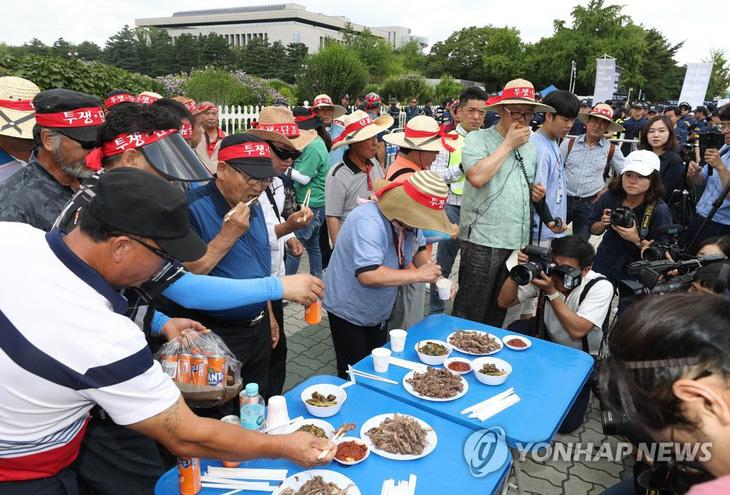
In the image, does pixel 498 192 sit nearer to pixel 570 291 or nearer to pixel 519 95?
pixel 519 95

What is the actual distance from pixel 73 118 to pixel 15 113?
773 mm

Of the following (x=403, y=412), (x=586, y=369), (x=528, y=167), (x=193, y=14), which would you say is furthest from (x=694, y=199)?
(x=193, y=14)

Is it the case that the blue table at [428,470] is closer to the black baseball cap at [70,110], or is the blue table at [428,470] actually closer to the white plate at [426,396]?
the white plate at [426,396]

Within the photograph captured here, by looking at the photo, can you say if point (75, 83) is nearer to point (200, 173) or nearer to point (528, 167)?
point (200, 173)

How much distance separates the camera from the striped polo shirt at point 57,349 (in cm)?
118

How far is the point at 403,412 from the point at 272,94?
16.9 metres

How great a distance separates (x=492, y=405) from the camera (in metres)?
2.17

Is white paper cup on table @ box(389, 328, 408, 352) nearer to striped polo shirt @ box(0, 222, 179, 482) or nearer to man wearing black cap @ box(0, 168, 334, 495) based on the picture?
man wearing black cap @ box(0, 168, 334, 495)

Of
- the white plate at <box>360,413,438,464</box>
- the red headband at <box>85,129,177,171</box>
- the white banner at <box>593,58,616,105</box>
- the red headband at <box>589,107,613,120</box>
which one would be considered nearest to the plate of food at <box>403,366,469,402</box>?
the white plate at <box>360,413,438,464</box>

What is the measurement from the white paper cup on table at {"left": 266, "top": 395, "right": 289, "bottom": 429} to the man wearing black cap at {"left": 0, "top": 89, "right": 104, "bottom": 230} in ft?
4.47

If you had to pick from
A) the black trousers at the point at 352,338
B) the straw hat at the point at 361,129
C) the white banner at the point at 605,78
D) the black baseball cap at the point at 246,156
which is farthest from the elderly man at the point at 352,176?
the white banner at the point at 605,78

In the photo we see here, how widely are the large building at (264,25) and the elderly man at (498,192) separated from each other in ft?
290

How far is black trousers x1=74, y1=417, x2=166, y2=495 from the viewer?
67.0 inches

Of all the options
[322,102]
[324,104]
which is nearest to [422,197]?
[324,104]
